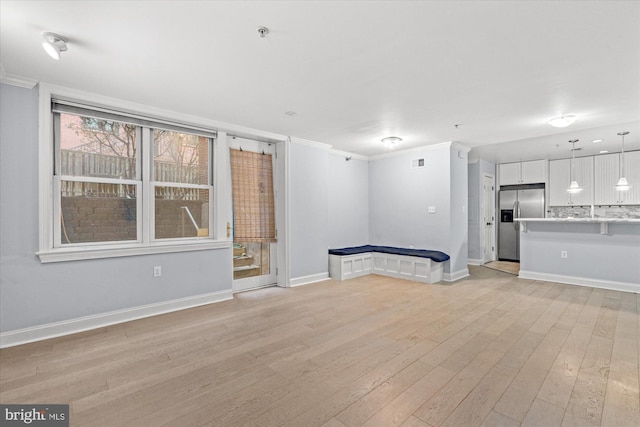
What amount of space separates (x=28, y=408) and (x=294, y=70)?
3192 mm

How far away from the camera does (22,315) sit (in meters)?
2.88

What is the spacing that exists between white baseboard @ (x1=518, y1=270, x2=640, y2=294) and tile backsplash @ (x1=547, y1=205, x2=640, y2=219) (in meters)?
2.66

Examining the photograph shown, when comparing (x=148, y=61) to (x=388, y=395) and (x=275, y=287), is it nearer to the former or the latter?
(x=388, y=395)

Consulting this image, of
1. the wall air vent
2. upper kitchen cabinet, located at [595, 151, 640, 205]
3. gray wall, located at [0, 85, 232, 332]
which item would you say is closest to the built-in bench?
the wall air vent

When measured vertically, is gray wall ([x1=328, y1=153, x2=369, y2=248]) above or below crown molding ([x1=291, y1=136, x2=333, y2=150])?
below

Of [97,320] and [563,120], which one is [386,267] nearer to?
[563,120]

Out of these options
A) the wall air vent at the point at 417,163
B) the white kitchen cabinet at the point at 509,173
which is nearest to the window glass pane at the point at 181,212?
the wall air vent at the point at 417,163

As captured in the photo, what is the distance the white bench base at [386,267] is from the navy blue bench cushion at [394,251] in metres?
0.06

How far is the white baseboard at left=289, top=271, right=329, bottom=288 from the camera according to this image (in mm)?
5036

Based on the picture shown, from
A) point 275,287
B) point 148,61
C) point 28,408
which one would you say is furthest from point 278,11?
point 275,287

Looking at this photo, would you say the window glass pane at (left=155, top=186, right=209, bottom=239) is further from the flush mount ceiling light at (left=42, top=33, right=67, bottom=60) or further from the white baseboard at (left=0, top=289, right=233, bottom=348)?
the flush mount ceiling light at (left=42, top=33, right=67, bottom=60)

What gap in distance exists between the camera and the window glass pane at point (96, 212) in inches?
128

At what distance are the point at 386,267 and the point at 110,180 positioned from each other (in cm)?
475

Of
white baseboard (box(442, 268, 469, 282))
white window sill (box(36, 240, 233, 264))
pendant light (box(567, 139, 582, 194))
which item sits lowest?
white baseboard (box(442, 268, 469, 282))
